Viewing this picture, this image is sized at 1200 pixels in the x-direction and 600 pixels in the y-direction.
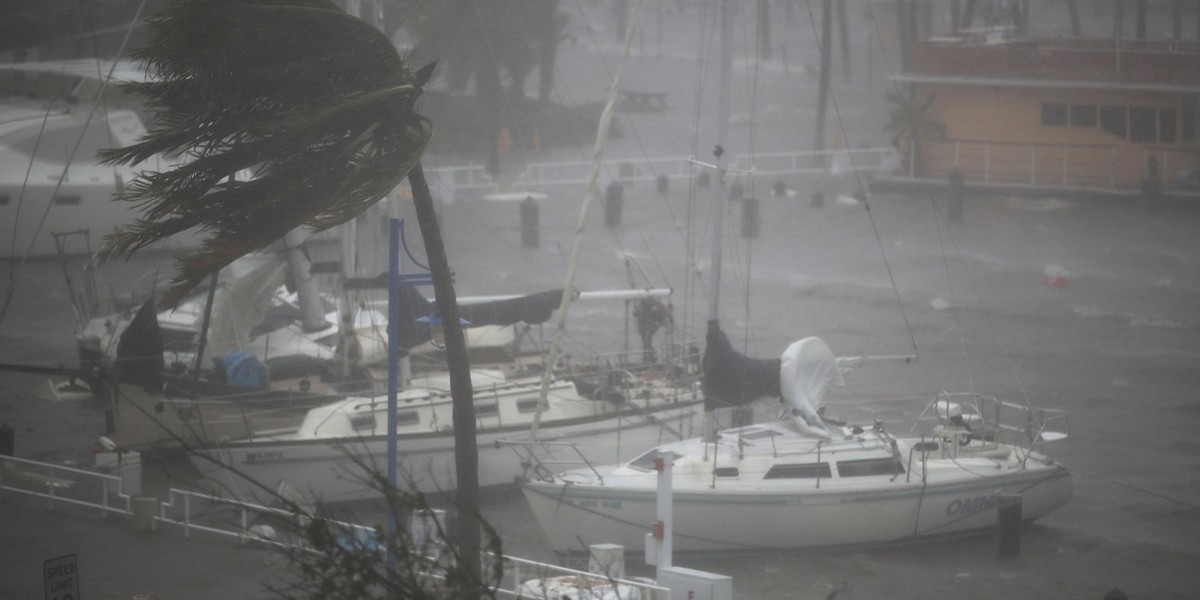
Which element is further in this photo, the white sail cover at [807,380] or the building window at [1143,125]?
the building window at [1143,125]

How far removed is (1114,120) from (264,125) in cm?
2695

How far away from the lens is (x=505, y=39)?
4119 centimetres

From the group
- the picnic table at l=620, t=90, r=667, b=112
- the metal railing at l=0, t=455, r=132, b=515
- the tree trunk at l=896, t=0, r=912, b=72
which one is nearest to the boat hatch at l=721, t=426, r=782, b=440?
the metal railing at l=0, t=455, r=132, b=515

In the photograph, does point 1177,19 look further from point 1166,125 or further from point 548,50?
point 548,50

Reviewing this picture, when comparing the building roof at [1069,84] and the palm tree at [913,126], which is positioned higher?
the building roof at [1069,84]

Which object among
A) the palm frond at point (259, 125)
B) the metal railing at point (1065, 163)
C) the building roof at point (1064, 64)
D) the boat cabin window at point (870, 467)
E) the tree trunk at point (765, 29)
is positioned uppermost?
the tree trunk at point (765, 29)

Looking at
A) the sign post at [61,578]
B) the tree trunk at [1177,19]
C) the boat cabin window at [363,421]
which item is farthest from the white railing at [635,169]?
the sign post at [61,578]

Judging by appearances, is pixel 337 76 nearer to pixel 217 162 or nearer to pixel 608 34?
pixel 217 162

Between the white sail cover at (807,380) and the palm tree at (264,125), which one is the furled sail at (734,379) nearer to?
the white sail cover at (807,380)

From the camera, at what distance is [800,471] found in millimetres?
13711

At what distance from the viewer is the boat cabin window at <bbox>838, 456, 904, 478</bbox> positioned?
13812mm

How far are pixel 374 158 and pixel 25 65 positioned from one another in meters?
21.7

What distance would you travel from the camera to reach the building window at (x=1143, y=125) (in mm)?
30234

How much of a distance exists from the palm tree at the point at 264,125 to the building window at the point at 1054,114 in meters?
26.0
